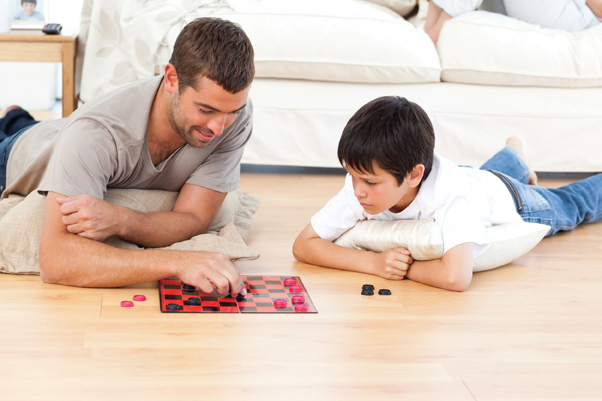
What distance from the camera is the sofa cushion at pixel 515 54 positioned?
266 centimetres

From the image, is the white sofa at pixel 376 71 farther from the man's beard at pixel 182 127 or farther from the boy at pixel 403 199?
the man's beard at pixel 182 127

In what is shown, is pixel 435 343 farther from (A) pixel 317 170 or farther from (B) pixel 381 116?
(A) pixel 317 170

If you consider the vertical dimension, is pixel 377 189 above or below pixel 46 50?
above

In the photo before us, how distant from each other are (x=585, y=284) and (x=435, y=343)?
602 mm

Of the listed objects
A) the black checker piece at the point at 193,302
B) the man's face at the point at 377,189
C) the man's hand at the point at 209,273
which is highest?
the man's face at the point at 377,189

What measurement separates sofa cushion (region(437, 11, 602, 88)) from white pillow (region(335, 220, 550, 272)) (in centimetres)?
108

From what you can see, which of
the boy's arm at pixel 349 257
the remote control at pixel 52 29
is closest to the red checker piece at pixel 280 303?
the boy's arm at pixel 349 257

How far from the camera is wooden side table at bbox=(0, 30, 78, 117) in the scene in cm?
261

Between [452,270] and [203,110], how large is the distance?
0.66 meters

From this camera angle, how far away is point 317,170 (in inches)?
116

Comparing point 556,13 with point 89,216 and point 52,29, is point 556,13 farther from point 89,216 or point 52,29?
point 89,216

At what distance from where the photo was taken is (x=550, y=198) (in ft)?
6.70

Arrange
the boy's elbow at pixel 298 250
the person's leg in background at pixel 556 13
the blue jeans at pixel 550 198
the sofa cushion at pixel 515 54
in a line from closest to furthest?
the boy's elbow at pixel 298 250
the blue jeans at pixel 550 198
the sofa cushion at pixel 515 54
the person's leg in background at pixel 556 13

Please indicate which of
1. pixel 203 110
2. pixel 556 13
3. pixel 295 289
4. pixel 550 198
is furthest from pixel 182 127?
pixel 556 13
